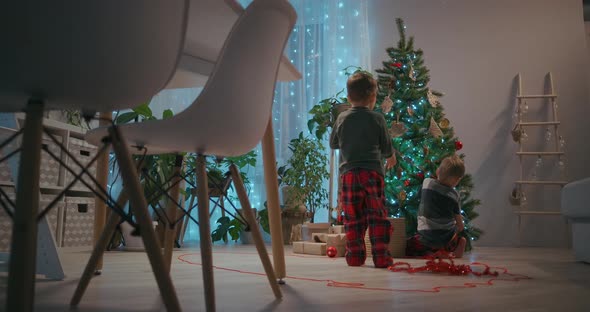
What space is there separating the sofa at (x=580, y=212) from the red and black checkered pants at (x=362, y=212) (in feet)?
2.94

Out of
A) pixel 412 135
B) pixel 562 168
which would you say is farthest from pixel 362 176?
pixel 562 168

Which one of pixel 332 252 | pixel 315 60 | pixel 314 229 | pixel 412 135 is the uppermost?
pixel 315 60

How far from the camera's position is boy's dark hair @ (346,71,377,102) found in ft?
→ 8.07

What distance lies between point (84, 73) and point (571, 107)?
4.87 meters

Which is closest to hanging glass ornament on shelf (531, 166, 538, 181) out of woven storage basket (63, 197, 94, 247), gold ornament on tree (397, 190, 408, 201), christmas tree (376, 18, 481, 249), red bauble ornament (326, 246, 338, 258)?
christmas tree (376, 18, 481, 249)

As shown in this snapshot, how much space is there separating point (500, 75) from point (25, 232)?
480 centimetres

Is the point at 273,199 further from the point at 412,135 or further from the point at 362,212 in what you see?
the point at 412,135

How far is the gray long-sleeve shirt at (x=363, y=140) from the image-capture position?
7.78 ft

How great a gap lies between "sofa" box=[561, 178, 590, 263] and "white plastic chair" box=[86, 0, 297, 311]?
6.02 feet

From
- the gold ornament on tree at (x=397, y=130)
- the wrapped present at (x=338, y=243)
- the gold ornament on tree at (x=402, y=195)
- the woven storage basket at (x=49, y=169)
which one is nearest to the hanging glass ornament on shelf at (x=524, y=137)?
the gold ornament on tree at (x=397, y=130)

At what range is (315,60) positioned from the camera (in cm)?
487

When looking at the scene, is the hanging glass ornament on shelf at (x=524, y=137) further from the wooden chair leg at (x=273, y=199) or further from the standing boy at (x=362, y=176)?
the wooden chair leg at (x=273, y=199)

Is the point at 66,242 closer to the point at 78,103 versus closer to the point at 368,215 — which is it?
the point at 368,215

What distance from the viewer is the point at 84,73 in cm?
65
